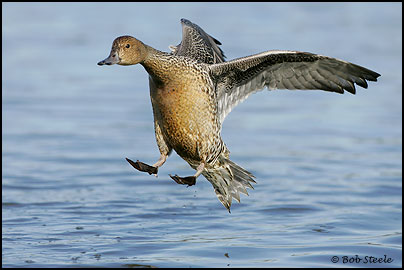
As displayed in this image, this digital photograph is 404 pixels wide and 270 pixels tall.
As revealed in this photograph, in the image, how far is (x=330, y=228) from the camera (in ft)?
28.8

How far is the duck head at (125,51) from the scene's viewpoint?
6.90m

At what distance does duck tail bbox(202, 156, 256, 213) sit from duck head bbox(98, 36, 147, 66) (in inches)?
70.5

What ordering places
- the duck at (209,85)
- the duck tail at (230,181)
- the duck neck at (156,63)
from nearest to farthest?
the duck neck at (156,63)
the duck at (209,85)
the duck tail at (230,181)

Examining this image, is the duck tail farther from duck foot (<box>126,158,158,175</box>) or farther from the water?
duck foot (<box>126,158,158,175</box>)

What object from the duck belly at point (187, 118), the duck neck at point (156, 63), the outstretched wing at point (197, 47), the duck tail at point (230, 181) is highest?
the outstretched wing at point (197, 47)

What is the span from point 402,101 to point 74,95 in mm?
5613

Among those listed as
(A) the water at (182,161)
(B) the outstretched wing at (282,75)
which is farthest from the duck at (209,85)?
(A) the water at (182,161)

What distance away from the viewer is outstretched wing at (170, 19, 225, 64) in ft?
28.5

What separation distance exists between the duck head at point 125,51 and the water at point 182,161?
179 centimetres

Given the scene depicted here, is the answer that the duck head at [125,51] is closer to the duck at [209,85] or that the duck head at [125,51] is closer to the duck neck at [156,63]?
the duck at [209,85]

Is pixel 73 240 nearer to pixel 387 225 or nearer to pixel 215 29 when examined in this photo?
pixel 387 225

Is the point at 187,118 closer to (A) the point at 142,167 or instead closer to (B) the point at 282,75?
(A) the point at 142,167

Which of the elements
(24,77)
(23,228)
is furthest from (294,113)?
(23,228)

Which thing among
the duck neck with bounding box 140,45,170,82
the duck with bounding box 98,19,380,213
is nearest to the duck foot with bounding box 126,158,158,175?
the duck with bounding box 98,19,380,213
